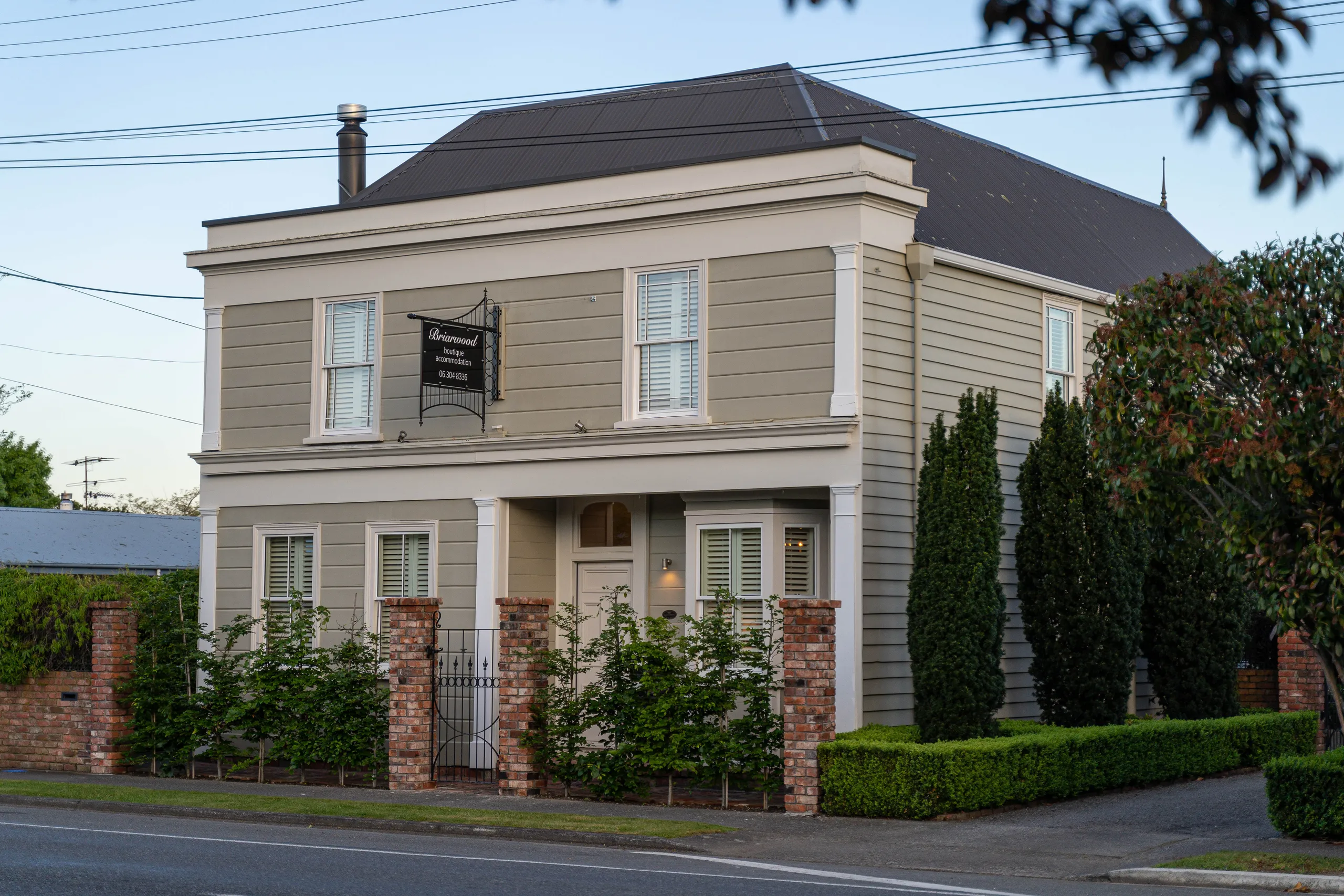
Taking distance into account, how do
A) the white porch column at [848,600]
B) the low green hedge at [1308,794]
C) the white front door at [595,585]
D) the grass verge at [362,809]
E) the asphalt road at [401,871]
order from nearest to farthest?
the asphalt road at [401,871]
the low green hedge at [1308,794]
the grass verge at [362,809]
the white porch column at [848,600]
the white front door at [595,585]

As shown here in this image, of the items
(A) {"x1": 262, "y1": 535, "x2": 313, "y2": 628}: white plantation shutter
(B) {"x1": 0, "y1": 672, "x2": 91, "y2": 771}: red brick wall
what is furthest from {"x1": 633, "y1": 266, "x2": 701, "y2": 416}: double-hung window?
(B) {"x1": 0, "y1": 672, "x2": 91, "y2": 771}: red brick wall

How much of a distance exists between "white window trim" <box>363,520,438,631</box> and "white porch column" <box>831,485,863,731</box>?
18.4 feet

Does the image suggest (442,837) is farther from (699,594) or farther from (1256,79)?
(1256,79)

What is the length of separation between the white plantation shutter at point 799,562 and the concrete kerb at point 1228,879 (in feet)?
20.8

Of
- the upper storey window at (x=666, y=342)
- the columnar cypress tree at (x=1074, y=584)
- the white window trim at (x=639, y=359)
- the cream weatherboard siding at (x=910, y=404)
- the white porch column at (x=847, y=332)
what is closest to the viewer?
the white porch column at (x=847, y=332)

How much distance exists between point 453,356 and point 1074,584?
7.76 m

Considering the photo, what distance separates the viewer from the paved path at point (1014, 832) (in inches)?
540

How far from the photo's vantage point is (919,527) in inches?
682

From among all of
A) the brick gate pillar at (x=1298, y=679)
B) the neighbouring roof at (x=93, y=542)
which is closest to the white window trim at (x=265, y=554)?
the neighbouring roof at (x=93, y=542)

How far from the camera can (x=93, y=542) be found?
3550cm

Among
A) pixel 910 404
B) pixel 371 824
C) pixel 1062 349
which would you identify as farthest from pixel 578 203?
pixel 371 824

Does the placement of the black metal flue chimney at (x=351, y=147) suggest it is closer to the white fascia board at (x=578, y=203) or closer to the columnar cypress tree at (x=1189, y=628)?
the white fascia board at (x=578, y=203)

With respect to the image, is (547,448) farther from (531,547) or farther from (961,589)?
(961,589)

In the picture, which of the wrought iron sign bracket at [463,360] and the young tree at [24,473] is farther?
the young tree at [24,473]
